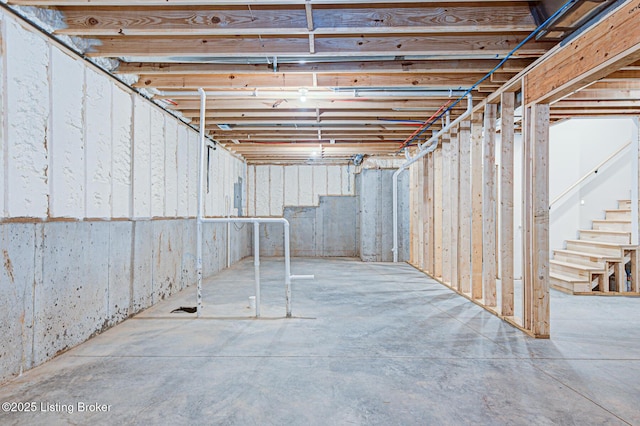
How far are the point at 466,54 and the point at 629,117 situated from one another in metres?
3.50

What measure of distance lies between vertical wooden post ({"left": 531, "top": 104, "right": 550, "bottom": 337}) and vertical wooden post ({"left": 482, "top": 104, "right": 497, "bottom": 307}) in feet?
2.79

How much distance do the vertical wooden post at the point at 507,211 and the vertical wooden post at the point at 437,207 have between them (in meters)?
2.15

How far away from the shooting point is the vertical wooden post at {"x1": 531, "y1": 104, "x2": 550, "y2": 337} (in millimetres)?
2957

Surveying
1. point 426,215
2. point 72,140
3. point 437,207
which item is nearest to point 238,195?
point 426,215

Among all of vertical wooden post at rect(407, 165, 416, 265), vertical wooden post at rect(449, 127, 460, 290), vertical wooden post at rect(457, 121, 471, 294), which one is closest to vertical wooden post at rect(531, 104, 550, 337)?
vertical wooden post at rect(457, 121, 471, 294)

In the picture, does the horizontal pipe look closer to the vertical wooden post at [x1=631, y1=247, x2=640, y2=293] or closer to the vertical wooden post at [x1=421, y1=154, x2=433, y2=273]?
the vertical wooden post at [x1=421, y1=154, x2=433, y2=273]

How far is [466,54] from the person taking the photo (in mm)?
2984

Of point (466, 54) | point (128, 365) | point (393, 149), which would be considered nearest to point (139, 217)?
point (128, 365)

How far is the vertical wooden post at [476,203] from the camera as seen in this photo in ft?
13.5

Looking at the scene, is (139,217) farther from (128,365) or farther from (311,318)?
(311,318)

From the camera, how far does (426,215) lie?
6.23 metres

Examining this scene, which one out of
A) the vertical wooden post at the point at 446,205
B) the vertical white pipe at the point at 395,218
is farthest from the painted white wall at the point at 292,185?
the vertical wooden post at the point at 446,205

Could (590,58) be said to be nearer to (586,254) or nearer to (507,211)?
(507,211)

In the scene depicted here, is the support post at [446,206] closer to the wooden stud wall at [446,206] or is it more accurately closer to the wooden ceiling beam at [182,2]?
the wooden stud wall at [446,206]
